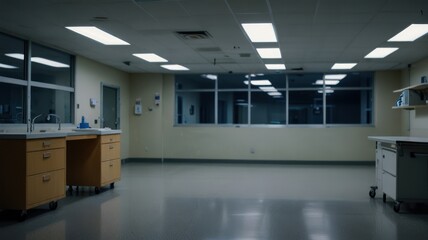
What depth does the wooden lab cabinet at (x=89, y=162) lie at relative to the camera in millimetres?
5691

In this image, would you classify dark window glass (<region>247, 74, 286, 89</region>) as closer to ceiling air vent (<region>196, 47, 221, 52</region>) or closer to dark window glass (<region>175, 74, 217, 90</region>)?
dark window glass (<region>175, 74, 217, 90</region>)

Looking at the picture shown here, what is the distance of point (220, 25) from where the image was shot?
536 centimetres

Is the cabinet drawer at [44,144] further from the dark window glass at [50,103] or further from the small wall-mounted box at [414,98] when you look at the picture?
the small wall-mounted box at [414,98]

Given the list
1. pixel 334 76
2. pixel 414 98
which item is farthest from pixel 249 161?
pixel 414 98

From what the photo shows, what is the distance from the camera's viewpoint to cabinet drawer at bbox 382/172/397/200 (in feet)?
15.5

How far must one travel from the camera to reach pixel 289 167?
920cm

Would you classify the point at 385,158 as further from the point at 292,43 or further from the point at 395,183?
the point at 292,43

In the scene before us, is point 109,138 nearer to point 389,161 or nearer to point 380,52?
point 389,161

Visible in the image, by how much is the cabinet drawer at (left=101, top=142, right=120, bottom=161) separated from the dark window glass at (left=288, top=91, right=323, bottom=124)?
5.37 meters

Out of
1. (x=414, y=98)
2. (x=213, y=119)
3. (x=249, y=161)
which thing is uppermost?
(x=414, y=98)

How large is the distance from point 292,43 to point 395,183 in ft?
9.42

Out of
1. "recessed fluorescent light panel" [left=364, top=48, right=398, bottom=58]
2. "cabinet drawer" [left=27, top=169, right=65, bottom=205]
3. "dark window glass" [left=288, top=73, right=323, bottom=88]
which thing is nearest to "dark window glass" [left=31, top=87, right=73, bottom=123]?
"cabinet drawer" [left=27, top=169, right=65, bottom=205]

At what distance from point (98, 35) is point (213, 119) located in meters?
5.02

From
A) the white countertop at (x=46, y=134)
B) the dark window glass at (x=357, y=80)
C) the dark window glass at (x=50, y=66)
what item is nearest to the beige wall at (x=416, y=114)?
the dark window glass at (x=357, y=80)
